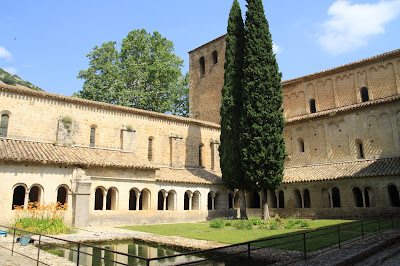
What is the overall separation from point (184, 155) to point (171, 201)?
15.4ft

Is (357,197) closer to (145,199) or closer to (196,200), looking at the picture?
(196,200)

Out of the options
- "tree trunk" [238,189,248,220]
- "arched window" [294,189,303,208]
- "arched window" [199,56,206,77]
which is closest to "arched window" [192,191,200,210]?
"tree trunk" [238,189,248,220]

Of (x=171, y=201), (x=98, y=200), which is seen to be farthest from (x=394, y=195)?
(x=98, y=200)

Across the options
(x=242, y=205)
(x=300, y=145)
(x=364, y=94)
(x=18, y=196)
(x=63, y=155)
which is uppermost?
(x=364, y=94)

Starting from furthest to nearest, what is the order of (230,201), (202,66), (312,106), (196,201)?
(202,66)
(312,106)
(230,201)
(196,201)

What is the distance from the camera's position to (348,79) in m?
26.7

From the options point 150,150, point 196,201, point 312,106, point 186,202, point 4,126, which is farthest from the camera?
point 312,106

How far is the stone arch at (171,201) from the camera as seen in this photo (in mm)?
23031

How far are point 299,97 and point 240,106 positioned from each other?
9.09 metres

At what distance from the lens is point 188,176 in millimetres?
24828

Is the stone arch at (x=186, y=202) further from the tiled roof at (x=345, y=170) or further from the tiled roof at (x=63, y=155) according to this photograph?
the tiled roof at (x=345, y=170)

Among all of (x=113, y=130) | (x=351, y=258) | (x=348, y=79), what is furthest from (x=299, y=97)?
(x=351, y=258)

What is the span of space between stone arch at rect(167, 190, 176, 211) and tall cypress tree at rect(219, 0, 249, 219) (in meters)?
3.85

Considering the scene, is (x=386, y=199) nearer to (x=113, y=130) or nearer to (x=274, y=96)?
(x=274, y=96)
